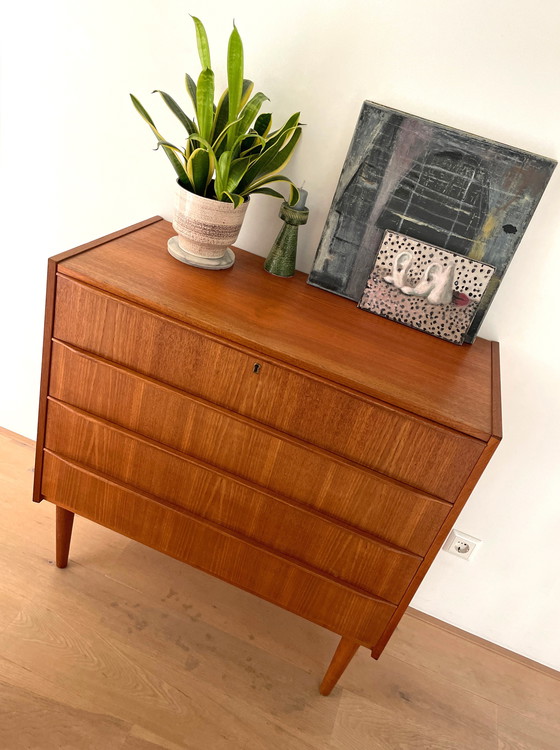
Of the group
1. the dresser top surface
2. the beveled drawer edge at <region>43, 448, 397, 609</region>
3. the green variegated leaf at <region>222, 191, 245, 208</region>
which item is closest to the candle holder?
the dresser top surface

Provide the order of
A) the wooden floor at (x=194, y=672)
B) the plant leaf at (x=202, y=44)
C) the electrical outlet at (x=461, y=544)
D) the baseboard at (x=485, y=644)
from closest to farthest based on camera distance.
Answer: the plant leaf at (x=202, y=44), the wooden floor at (x=194, y=672), the electrical outlet at (x=461, y=544), the baseboard at (x=485, y=644)

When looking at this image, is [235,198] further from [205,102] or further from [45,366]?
[45,366]

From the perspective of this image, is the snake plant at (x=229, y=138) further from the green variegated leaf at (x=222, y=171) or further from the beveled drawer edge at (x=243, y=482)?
the beveled drawer edge at (x=243, y=482)

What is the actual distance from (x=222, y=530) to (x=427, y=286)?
72 centimetres

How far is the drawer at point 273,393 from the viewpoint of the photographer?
1228 mm

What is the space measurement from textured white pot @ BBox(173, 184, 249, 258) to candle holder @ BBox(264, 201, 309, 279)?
0.10 m

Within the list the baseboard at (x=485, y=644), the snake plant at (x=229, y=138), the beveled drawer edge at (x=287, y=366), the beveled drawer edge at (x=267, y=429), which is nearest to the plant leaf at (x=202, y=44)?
the snake plant at (x=229, y=138)

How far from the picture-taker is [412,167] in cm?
141

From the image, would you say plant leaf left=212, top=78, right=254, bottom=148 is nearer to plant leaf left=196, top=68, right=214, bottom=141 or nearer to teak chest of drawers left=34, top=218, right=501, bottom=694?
plant leaf left=196, top=68, right=214, bottom=141

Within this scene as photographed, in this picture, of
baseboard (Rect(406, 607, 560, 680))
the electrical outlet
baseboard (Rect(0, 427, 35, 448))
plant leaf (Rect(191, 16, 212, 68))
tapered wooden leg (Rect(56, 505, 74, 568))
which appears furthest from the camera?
baseboard (Rect(0, 427, 35, 448))

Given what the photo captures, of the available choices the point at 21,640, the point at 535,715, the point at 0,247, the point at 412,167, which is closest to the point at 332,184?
the point at 412,167

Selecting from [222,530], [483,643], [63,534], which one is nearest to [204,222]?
[222,530]

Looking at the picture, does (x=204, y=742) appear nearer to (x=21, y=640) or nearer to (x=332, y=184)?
(x=21, y=640)

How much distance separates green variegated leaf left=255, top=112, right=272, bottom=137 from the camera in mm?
1406
